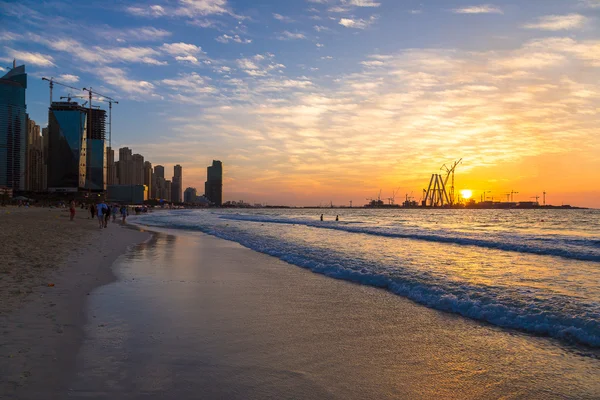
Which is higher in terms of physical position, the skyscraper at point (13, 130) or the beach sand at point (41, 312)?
the skyscraper at point (13, 130)

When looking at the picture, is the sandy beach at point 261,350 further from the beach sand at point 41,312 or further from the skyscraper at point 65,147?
the skyscraper at point 65,147

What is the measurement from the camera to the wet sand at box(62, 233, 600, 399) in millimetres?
4391

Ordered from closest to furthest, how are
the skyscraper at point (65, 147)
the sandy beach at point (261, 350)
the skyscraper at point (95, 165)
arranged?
the sandy beach at point (261, 350) < the skyscraper at point (65, 147) < the skyscraper at point (95, 165)

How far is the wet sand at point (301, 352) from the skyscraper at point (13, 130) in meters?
204

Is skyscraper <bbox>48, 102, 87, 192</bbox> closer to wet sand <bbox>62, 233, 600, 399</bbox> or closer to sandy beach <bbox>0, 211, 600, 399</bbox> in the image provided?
sandy beach <bbox>0, 211, 600, 399</bbox>

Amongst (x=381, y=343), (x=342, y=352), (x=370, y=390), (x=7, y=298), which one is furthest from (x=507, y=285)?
(x=7, y=298)

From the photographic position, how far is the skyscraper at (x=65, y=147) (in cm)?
16212

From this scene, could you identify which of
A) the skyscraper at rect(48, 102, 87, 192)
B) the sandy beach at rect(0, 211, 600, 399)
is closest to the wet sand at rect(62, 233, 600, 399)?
the sandy beach at rect(0, 211, 600, 399)

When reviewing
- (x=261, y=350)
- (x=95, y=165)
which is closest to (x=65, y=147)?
(x=95, y=165)

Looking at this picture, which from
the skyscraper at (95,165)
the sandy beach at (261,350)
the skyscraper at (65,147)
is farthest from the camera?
the skyscraper at (95,165)

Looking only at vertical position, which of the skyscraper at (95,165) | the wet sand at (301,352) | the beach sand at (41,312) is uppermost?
the skyscraper at (95,165)

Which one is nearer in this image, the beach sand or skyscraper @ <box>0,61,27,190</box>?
the beach sand

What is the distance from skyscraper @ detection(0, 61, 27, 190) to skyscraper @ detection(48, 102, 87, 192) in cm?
2295

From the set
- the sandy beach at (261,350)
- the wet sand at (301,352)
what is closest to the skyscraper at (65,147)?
the sandy beach at (261,350)
